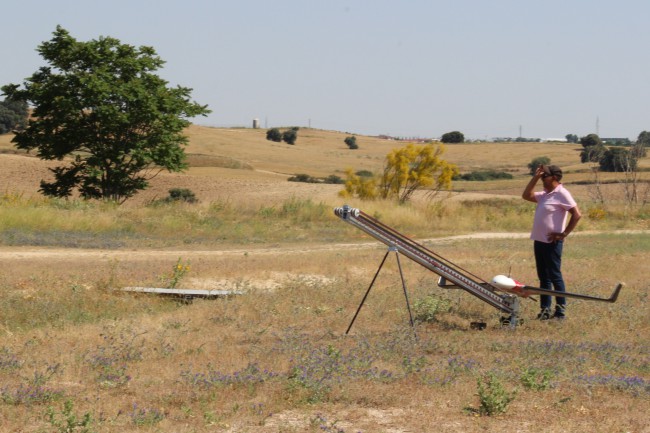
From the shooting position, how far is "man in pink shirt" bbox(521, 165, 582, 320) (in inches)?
429

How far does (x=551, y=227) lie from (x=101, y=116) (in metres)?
22.3

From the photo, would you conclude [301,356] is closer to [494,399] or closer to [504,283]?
[494,399]

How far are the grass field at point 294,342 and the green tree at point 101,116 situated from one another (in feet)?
30.0

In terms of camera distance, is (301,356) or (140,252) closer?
(301,356)

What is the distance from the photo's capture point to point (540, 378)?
8195mm

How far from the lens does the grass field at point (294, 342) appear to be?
7.19 meters

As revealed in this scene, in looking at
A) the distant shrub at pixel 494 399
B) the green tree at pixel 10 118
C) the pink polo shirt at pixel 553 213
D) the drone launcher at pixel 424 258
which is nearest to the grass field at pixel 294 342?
the distant shrub at pixel 494 399

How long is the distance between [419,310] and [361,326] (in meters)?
0.85

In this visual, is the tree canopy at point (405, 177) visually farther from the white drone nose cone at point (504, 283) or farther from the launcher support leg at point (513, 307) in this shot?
the white drone nose cone at point (504, 283)

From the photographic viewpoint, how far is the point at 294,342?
384 inches

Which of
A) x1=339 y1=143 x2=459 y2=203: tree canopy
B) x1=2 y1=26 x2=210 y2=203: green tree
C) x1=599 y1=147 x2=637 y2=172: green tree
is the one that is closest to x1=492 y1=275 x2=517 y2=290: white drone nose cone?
x1=2 y1=26 x2=210 y2=203: green tree

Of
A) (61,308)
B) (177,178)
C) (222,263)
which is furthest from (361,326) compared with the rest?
(177,178)

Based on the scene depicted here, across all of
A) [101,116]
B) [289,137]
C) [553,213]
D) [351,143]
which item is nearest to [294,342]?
[553,213]

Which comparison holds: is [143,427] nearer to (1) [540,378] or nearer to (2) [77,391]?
(2) [77,391]
